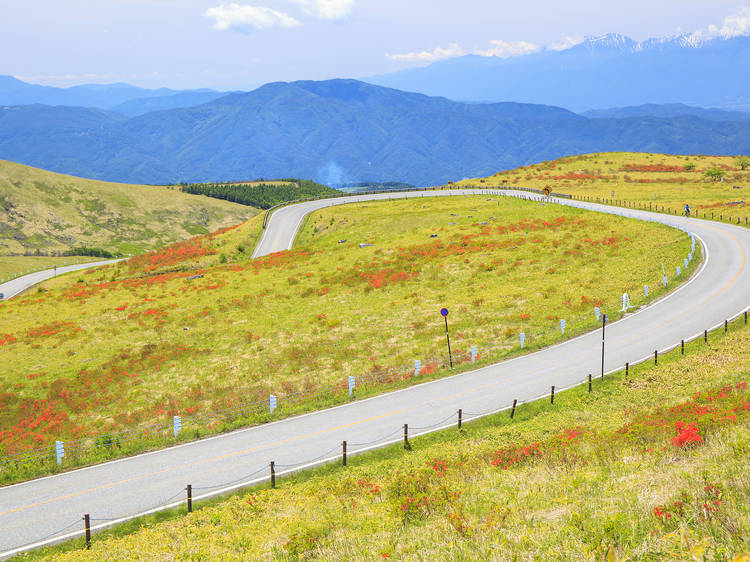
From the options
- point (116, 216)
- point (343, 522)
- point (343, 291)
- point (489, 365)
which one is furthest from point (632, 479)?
point (116, 216)

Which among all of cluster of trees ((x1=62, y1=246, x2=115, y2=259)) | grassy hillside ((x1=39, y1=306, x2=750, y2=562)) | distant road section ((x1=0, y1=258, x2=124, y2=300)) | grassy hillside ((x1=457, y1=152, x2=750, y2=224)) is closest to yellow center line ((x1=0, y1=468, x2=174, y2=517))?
grassy hillside ((x1=39, y1=306, x2=750, y2=562))

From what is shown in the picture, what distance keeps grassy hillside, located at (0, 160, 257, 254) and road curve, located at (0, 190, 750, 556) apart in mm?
144968

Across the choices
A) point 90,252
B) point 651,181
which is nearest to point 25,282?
point 90,252

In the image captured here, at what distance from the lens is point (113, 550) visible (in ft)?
49.1

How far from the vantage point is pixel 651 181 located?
102000 mm

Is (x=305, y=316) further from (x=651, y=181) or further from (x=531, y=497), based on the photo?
(x=651, y=181)

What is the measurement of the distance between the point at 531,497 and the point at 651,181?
108 metres

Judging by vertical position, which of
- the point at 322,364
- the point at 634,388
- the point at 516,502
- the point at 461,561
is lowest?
the point at 322,364

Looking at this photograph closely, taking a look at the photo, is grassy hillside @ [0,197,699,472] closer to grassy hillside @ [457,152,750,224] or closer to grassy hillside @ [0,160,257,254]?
grassy hillside @ [457,152,750,224]

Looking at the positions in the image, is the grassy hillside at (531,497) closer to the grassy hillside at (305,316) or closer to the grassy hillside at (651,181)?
the grassy hillside at (305,316)

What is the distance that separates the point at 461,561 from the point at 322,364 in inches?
984

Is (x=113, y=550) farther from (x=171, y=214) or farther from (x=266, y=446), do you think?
(x=171, y=214)

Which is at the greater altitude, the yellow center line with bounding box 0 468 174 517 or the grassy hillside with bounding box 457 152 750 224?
the grassy hillside with bounding box 457 152 750 224

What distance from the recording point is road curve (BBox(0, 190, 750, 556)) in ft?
61.2
